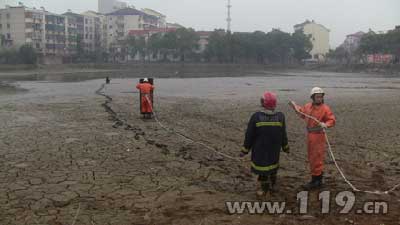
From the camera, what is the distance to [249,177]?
712cm

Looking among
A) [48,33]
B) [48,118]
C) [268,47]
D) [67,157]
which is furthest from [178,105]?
[48,33]

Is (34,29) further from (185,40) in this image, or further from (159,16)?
(159,16)

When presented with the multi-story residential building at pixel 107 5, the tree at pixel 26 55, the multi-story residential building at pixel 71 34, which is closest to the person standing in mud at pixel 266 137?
the tree at pixel 26 55

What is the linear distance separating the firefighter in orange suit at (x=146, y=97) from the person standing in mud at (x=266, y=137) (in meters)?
8.05

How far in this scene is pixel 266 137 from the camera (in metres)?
5.91

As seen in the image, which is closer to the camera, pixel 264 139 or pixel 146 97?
pixel 264 139

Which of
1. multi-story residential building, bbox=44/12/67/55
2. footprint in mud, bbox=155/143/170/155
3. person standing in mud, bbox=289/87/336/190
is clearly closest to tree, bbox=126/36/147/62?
multi-story residential building, bbox=44/12/67/55

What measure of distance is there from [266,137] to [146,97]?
26.9 feet

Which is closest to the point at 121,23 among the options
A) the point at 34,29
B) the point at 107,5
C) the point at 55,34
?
the point at 55,34

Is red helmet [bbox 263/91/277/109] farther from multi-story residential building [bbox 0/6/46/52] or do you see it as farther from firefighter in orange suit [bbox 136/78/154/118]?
multi-story residential building [bbox 0/6/46/52]

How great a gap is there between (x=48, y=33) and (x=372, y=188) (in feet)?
342

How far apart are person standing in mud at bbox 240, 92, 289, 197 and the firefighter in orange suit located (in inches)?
317

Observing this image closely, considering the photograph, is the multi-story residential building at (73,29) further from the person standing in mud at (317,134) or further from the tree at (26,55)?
the person standing in mud at (317,134)

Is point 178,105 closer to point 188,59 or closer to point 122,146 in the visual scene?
point 122,146
